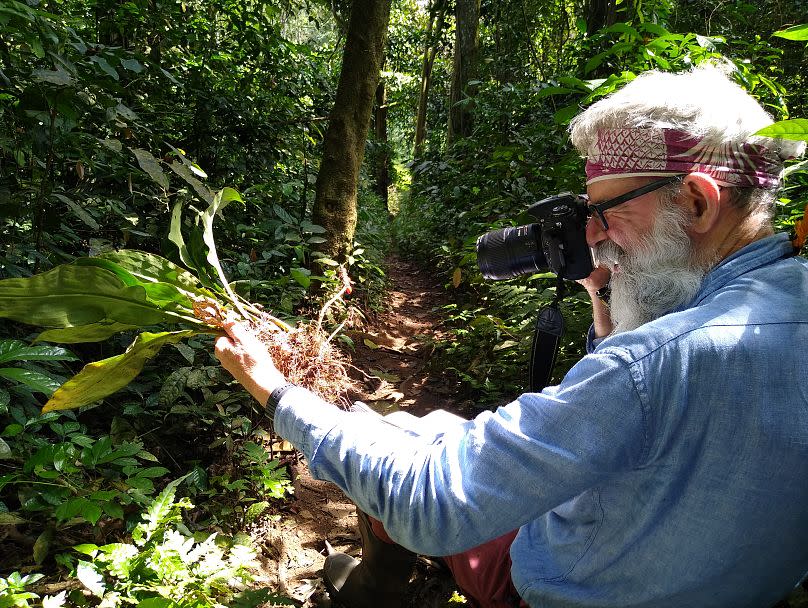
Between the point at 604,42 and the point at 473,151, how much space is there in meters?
2.82

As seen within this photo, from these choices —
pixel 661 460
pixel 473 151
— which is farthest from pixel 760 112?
pixel 473 151

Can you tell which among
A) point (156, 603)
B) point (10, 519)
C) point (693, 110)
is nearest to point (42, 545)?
point (10, 519)

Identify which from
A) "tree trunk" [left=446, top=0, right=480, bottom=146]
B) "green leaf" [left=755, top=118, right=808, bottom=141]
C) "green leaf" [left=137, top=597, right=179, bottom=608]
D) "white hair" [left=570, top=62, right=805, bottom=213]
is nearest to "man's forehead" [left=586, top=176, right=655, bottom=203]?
"white hair" [left=570, top=62, right=805, bottom=213]

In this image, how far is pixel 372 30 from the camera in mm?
4133

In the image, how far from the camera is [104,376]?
1.69 m

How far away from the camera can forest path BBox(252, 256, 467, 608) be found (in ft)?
6.54

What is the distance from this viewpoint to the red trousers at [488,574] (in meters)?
1.52

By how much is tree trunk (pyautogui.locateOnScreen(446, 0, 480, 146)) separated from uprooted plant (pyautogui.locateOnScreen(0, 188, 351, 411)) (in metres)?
6.40

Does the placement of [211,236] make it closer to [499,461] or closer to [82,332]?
[82,332]

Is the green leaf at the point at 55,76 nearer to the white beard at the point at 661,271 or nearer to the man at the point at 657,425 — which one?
the man at the point at 657,425

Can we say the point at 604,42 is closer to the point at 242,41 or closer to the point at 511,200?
the point at 511,200

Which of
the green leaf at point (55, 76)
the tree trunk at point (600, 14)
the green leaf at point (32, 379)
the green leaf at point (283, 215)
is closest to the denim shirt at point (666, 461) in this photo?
the green leaf at point (32, 379)

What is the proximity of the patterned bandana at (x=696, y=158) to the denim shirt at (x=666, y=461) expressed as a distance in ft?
0.59

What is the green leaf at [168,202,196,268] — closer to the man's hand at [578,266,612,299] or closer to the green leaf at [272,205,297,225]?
the man's hand at [578,266,612,299]
